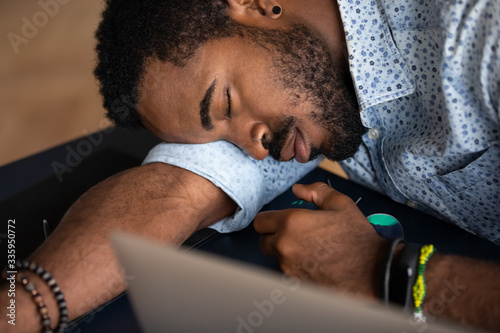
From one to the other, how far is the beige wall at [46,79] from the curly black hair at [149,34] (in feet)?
4.13

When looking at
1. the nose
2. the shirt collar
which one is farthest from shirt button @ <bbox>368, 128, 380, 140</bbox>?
the nose

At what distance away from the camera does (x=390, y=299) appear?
0.66m

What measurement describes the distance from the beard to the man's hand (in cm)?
18

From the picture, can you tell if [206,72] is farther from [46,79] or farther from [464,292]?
[46,79]

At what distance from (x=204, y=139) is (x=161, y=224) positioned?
21 cm

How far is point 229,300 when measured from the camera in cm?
48

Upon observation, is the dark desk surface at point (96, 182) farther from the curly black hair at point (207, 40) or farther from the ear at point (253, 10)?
the ear at point (253, 10)

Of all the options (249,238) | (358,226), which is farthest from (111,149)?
(358,226)

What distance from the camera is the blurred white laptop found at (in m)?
0.42

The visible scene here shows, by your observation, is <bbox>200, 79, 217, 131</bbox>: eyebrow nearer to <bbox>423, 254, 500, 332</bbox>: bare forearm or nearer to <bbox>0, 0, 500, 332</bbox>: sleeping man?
<bbox>0, 0, 500, 332</bbox>: sleeping man

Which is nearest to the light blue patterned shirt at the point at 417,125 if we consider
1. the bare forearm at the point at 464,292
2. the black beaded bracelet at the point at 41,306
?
the bare forearm at the point at 464,292

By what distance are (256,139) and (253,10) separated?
10.7 inches

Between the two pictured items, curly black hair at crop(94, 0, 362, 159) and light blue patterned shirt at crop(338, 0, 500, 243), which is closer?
light blue patterned shirt at crop(338, 0, 500, 243)

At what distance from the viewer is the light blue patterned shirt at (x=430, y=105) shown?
32.4 inches
